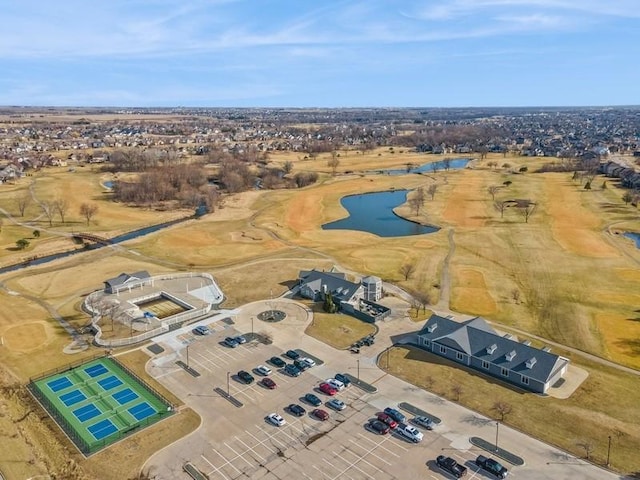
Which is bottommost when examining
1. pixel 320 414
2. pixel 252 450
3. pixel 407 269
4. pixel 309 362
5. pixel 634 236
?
pixel 252 450

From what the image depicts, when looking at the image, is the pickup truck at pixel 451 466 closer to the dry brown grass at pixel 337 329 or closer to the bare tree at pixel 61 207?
the dry brown grass at pixel 337 329

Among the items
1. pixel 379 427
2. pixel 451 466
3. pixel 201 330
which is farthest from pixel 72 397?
pixel 451 466

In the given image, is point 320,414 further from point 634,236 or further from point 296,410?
point 634,236

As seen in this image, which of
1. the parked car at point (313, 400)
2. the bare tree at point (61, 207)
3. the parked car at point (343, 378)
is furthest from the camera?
A: the bare tree at point (61, 207)

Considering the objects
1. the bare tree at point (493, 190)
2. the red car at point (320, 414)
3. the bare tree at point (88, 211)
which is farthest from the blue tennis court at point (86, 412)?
the bare tree at point (493, 190)

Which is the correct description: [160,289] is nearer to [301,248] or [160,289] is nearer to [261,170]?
[301,248]

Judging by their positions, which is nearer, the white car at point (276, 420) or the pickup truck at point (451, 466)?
the pickup truck at point (451, 466)

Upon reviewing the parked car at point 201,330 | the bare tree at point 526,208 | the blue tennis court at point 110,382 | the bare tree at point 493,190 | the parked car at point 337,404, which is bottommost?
the blue tennis court at point 110,382

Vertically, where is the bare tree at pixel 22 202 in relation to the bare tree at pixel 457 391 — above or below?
above
